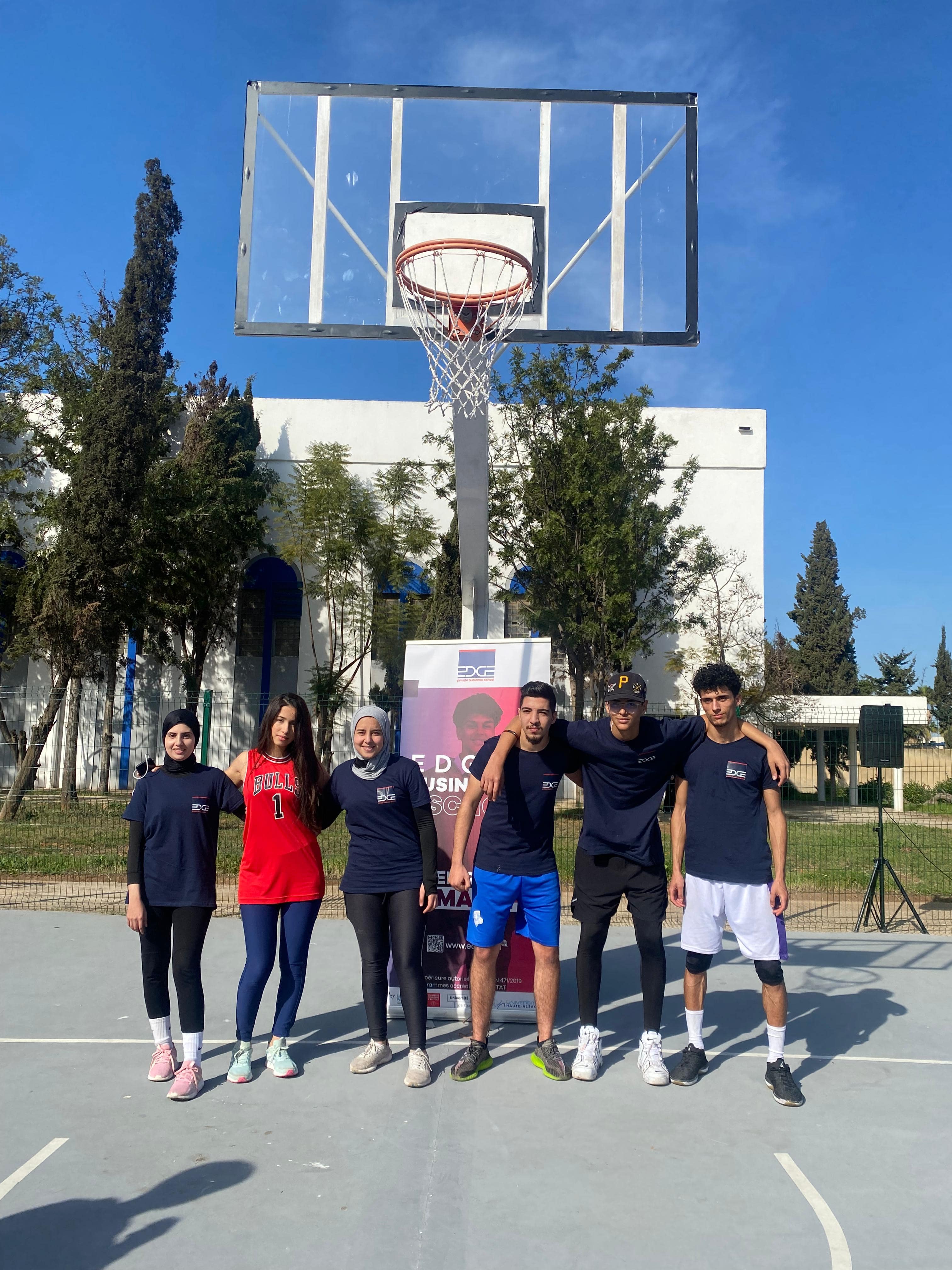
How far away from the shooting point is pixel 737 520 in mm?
24000

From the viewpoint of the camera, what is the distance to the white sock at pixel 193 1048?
4.16 metres

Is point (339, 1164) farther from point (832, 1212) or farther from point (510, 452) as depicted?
point (510, 452)

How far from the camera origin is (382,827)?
14.7 feet

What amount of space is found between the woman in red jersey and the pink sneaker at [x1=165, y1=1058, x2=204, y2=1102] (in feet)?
0.63

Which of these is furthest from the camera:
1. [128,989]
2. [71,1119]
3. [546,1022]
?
[128,989]

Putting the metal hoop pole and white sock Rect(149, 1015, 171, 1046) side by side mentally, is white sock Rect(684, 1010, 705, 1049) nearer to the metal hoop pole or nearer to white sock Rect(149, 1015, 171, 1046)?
white sock Rect(149, 1015, 171, 1046)

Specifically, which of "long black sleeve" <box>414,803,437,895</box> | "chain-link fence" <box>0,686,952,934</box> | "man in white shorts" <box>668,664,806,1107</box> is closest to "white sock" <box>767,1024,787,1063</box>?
"man in white shorts" <box>668,664,806,1107</box>

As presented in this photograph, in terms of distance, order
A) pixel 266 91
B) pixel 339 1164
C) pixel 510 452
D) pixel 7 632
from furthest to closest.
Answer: pixel 7 632
pixel 510 452
pixel 266 91
pixel 339 1164

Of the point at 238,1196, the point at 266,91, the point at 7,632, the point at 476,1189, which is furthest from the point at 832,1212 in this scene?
the point at 7,632

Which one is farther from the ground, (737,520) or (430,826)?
(737,520)

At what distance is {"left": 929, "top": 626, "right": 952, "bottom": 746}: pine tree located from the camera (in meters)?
60.6

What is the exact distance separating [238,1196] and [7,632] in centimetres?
2106

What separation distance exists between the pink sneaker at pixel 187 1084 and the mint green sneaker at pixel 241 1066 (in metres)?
0.16

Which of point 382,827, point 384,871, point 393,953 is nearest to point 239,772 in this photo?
point 382,827
